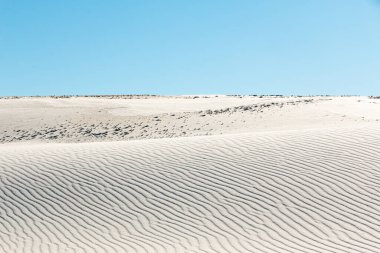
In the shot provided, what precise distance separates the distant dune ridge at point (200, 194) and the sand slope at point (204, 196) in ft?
0.08

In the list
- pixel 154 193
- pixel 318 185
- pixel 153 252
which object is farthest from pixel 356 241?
pixel 154 193

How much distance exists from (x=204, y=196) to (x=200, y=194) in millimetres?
143

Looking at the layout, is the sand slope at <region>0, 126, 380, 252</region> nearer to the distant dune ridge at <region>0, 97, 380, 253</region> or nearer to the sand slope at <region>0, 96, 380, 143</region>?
the distant dune ridge at <region>0, 97, 380, 253</region>

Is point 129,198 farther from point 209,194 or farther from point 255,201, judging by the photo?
point 255,201

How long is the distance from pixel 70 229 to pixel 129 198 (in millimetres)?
1596

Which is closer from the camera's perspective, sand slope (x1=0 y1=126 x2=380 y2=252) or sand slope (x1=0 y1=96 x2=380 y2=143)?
sand slope (x1=0 y1=126 x2=380 y2=252)

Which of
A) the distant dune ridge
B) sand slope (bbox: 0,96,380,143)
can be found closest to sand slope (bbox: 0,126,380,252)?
the distant dune ridge

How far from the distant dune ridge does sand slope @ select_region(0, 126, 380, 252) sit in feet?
0.08

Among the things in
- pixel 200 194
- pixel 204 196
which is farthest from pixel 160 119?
pixel 204 196

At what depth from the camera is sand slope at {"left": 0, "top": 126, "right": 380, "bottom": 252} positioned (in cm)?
1052

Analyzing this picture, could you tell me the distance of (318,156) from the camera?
13758mm

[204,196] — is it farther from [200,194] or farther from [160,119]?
[160,119]

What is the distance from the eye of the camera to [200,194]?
12.5 meters

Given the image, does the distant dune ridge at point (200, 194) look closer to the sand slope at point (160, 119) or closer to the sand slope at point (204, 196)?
the sand slope at point (204, 196)
